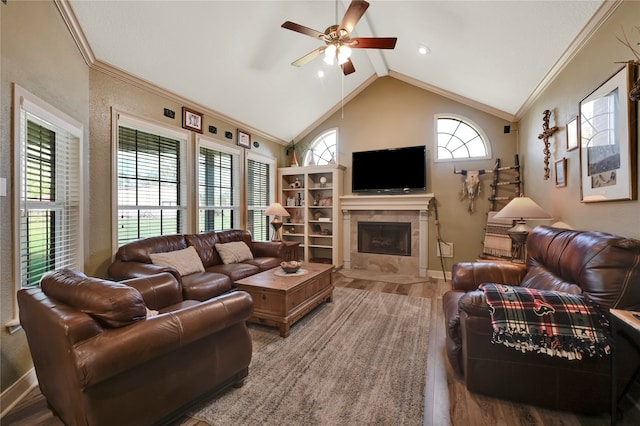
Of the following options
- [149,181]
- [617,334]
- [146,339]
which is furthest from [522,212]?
[149,181]

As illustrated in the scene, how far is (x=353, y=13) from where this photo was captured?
232cm

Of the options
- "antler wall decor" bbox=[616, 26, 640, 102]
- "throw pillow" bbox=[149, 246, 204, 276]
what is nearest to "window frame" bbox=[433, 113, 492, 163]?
"antler wall decor" bbox=[616, 26, 640, 102]

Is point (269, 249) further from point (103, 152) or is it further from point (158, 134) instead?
point (103, 152)

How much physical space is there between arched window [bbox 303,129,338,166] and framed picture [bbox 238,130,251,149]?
4.58 feet

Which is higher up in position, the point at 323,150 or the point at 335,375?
the point at 323,150

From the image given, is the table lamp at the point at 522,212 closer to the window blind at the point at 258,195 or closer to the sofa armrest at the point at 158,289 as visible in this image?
the sofa armrest at the point at 158,289

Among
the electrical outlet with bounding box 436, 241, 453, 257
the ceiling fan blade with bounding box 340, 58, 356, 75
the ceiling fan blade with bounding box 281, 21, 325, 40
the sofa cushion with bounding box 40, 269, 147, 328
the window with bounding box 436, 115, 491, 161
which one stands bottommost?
the electrical outlet with bounding box 436, 241, 453, 257

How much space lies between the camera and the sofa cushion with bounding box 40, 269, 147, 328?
4.19ft

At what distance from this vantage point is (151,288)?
85.0 inches

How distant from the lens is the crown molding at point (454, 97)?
444cm

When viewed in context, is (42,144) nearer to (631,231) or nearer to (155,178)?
(155,178)

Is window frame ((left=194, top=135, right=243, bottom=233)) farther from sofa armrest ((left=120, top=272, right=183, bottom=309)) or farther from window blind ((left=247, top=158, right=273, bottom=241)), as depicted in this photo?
sofa armrest ((left=120, top=272, right=183, bottom=309))

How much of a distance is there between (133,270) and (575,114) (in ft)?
14.5

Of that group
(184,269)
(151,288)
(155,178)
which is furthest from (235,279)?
(155,178)
